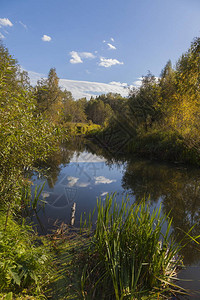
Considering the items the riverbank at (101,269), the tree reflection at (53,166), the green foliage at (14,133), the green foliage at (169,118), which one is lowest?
the tree reflection at (53,166)

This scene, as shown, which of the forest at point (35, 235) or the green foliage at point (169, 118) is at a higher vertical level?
the green foliage at point (169, 118)

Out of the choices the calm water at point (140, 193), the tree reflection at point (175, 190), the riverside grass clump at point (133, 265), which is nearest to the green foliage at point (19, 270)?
the riverside grass clump at point (133, 265)

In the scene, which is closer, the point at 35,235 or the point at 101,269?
the point at 101,269

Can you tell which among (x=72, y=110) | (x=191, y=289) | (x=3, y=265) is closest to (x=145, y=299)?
(x=191, y=289)

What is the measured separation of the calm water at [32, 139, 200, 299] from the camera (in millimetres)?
5443

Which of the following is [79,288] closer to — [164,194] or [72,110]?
[164,194]

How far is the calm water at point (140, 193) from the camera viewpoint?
544 centimetres

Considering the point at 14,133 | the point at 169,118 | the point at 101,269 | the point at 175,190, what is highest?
the point at 169,118

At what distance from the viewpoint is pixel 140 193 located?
9312 millimetres

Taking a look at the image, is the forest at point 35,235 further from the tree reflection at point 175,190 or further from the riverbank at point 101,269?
the tree reflection at point 175,190

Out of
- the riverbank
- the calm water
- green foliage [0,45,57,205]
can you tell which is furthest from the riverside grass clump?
green foliage [0,45,57,205]

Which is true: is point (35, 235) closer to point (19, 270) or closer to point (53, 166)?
point (19, 270)

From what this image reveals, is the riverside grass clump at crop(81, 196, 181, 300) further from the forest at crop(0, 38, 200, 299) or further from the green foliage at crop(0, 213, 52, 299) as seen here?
the green foliage at crop(0, 213, 52, 299)

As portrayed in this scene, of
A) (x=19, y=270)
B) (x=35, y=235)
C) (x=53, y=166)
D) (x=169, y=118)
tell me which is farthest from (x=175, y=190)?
(x=169, y=118)
